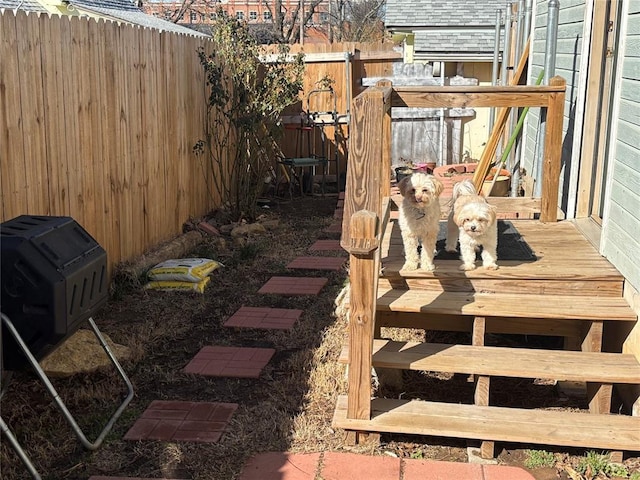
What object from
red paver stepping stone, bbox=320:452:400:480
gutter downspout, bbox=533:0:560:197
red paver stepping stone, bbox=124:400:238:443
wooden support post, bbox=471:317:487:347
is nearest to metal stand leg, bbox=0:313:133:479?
red paver stepping stone, bbox=124:400:238:443

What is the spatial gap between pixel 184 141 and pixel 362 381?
Result: 5283 millimetres

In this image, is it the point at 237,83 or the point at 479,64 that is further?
the point at 479,64

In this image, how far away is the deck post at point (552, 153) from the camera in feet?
18.2

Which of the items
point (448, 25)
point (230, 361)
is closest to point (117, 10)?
point (448, 25)

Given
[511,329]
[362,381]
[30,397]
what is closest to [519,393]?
[511,329]

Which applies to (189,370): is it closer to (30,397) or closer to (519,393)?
(30,397)

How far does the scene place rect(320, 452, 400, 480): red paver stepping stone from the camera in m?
3.44

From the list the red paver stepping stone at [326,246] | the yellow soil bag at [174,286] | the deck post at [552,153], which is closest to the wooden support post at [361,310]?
the deck post at [552,153]

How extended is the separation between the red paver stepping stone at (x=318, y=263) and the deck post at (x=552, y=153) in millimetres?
2159

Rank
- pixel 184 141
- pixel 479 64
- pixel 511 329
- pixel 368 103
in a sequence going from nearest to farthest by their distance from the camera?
pixel 368 103 → pixel 511 329 → pixel 184 141 → pixel 479 64

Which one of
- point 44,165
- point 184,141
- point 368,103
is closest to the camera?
point 368,103

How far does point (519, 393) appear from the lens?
4.68 m

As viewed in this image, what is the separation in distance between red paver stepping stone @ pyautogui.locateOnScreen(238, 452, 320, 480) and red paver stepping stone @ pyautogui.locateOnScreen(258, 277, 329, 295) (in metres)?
2.83

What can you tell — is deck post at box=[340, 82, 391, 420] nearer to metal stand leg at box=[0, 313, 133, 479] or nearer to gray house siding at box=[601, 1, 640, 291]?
metal stand leg at box=[0, 313, 133, 479]
